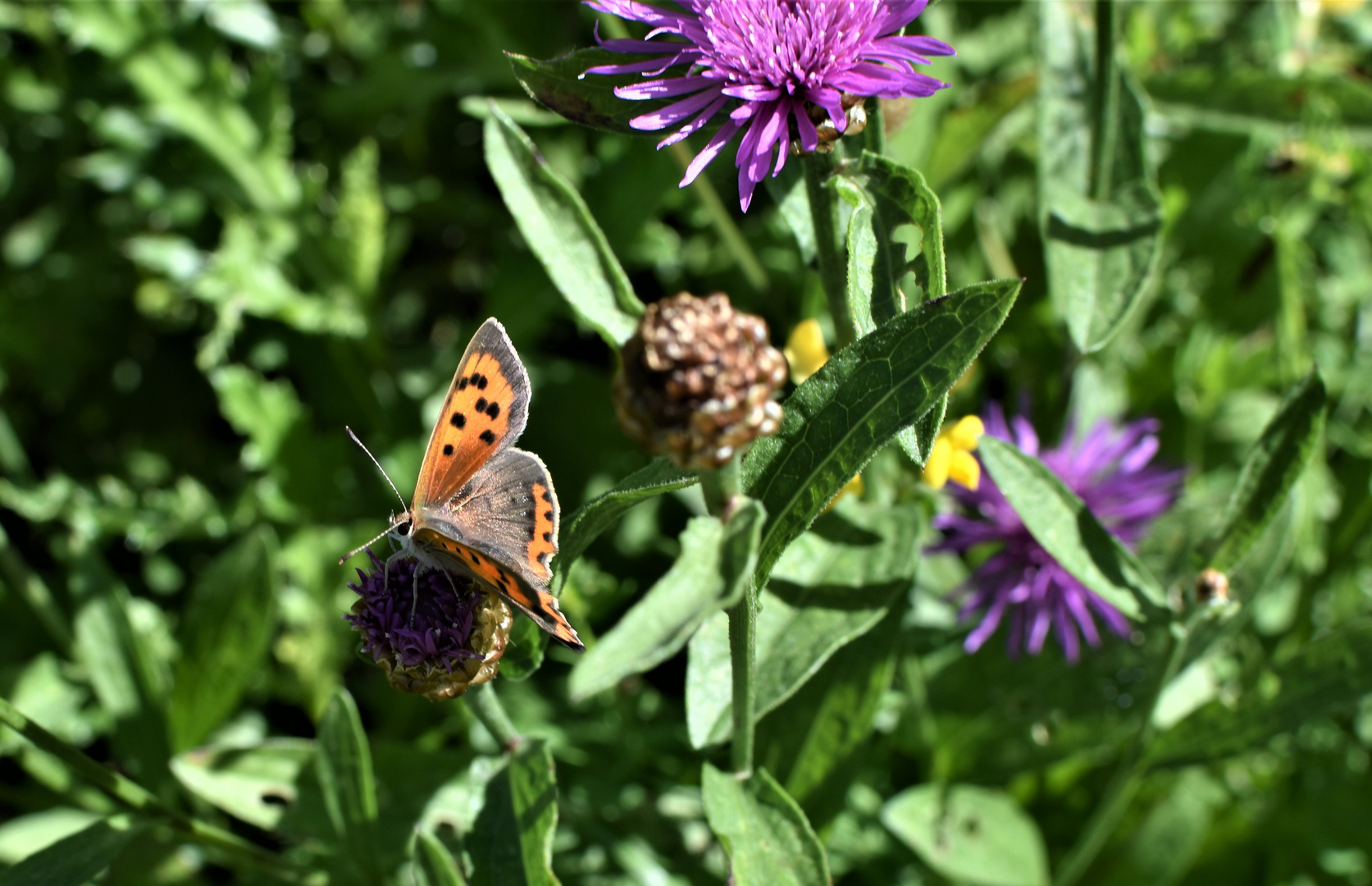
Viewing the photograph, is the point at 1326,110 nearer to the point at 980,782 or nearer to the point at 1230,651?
the point at 1230,651

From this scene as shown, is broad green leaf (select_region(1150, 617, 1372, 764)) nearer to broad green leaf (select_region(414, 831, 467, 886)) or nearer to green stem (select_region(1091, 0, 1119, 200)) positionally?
green stem (select_region(1091, 0, 1119, 200))

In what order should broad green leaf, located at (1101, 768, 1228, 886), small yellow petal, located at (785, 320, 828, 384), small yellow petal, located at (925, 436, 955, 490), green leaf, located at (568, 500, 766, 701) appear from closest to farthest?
green leaf, located at (568, 500, 766, 701), small yellow petal, located at (925, 436, 955, 490), small yellow petal, located at (785, 320, 828, 384), broad green leaf, located at (1101, 768, 1228, 886)

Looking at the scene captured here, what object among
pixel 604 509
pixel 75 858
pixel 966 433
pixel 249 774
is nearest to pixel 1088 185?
pixel 966 433

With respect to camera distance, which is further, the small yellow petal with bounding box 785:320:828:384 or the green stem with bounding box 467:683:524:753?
the small yellow petal with bounding box 785:320:828:384

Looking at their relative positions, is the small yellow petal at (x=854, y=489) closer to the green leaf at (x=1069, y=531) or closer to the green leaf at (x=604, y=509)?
the green leaf at (x=1069, y=531)

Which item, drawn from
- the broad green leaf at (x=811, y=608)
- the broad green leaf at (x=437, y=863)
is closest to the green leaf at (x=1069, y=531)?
the broad green leaf at (x=811, y=608)

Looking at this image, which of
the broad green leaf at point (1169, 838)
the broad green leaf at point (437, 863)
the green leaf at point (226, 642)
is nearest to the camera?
the broad green leaf at point (437, 863)

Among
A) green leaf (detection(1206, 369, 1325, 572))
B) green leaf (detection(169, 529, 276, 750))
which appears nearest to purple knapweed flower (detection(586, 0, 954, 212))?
green leaf (detection(1206, 369, 1325, 572))
